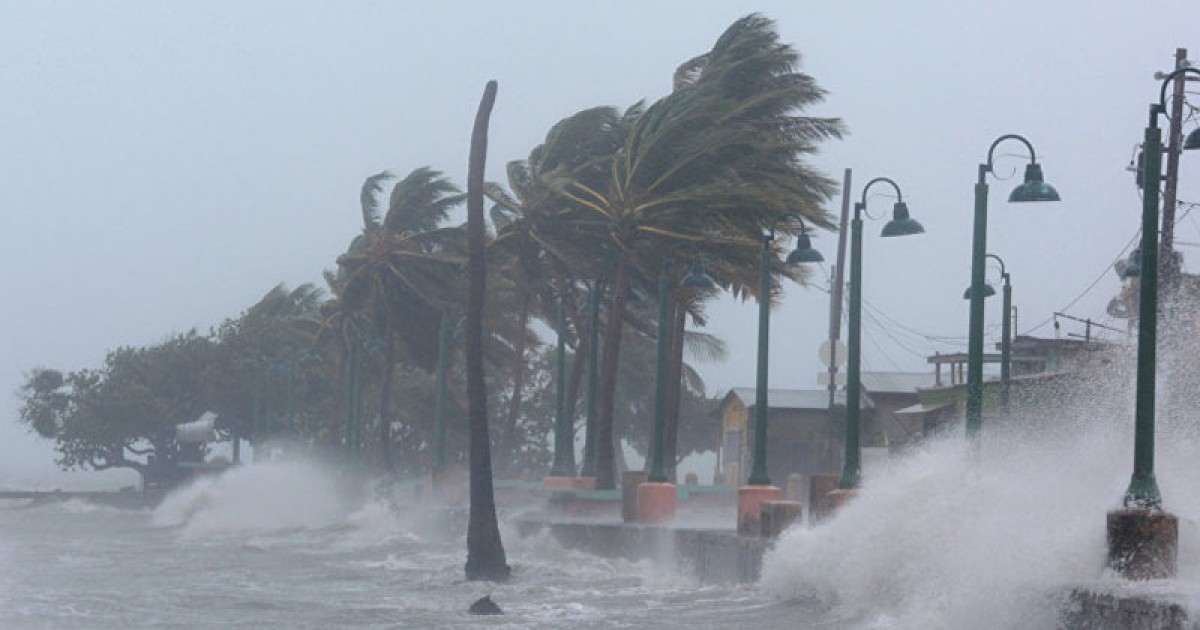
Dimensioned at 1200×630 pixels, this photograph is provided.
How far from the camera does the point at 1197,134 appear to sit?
46.7ft

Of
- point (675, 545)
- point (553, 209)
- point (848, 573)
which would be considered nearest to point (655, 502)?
point (675, 545)

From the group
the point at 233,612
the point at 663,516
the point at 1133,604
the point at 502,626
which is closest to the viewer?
the point at 1133,604

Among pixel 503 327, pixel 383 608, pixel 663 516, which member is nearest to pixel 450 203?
pixel 503 327

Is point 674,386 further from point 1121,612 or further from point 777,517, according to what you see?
point 1121,612

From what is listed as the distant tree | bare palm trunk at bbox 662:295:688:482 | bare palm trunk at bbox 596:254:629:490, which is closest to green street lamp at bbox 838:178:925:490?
bare palm trunk at bbox 596:254:629:490

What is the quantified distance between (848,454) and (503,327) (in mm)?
36455

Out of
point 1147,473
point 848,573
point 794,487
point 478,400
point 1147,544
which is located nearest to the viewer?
point 1147,544

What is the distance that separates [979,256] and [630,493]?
12770mm

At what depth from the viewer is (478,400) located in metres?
28.6

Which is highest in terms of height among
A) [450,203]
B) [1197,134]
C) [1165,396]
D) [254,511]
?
[450,203]

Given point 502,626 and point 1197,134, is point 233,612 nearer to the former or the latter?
point 502,626

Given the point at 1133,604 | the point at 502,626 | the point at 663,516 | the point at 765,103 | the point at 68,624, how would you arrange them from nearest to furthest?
the point at 1133,604
the point at 502,626
the point at 68,624
the point at 663,516
the point at 765,103

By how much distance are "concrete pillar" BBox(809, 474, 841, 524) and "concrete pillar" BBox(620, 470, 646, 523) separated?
860 centimetres

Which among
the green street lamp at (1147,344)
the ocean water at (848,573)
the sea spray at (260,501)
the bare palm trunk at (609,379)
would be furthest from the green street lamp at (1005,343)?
the sea spray at (260,501)
